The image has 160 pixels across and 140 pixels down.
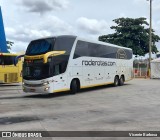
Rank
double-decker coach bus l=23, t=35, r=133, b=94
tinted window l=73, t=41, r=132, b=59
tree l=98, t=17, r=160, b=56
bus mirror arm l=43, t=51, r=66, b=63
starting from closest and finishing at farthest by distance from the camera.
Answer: bus mirror arm l=43, t=51, r=66, b=63
double-decker coach bus l=23, t=35, r=133, b=94
tinted window l=73, t=41, r=132, b=59
tree l=98, t=17, r=160, b=56

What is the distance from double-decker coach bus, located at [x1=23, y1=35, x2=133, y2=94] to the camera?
15.8 metres

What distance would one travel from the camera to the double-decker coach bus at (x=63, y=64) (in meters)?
15.8

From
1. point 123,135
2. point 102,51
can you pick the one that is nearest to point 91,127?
point 123,135

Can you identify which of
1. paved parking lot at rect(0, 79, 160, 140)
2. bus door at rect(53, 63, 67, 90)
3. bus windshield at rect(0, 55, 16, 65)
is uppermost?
bus windshield at rect(0, 55, 16, 65)

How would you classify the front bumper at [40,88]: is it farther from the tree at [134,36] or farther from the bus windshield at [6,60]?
the tree at [134,36]

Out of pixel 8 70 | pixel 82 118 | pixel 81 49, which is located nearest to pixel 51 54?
pixel 81 49

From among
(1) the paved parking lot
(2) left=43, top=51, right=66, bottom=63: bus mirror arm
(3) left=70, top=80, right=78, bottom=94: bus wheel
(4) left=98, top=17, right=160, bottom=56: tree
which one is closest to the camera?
(1) the paved parking lot

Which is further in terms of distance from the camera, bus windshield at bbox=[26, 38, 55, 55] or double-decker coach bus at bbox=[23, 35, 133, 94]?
bus windshield at bbox=[26, 38, 55, 55]

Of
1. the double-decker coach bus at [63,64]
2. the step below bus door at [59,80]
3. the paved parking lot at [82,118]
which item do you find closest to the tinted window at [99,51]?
the double-decker coach bus at [63,64]

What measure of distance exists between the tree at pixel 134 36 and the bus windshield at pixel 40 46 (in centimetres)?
3109

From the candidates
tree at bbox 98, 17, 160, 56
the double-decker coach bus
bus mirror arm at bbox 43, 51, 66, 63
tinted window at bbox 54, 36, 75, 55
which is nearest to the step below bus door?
the double-decker coach bus

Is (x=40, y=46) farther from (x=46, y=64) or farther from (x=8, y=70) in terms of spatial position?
(x=8, y=70)

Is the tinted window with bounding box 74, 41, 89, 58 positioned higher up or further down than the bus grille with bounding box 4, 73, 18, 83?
higher up

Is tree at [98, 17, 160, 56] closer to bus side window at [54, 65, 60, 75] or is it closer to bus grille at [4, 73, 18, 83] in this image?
bus grille at [4, 73, 18, 83]
